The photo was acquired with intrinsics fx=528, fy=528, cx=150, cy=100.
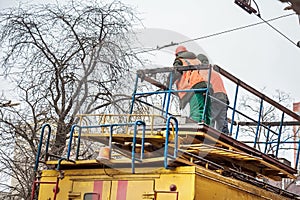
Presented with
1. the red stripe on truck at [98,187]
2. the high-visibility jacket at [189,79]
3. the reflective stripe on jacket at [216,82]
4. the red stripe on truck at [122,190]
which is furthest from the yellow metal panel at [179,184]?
the reflective stripe on jacket at [216,82]

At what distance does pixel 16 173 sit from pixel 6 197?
0.62 metres

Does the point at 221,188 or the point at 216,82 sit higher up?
the point at 216,82

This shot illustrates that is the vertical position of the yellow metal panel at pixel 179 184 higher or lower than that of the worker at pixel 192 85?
lower

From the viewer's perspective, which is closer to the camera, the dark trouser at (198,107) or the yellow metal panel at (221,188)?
the yellow metal panel at (221,188)

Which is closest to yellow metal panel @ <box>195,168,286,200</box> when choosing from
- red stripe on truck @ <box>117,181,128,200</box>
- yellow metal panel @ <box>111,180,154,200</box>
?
yellow metal panel @ <box>111,180,154,200</box>

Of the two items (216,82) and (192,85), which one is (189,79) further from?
(216,82)

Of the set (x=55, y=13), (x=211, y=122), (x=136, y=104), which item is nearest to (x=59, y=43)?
(x=55, y=13)

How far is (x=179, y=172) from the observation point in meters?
6.39

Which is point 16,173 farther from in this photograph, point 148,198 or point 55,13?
point 148,198

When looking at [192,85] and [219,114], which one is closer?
[192,85]

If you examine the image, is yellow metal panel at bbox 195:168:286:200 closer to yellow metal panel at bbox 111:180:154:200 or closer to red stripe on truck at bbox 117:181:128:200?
yellow metal panel at bbox 111:180:154:200

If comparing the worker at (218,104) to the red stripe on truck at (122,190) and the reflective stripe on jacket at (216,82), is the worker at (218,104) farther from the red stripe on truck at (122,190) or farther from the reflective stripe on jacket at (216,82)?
the red stripe on truck at (122,190)

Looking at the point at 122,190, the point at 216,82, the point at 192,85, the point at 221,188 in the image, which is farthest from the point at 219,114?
the point at 122,190

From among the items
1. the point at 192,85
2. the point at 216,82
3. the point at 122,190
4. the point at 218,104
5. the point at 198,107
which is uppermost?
the point at 216,82
